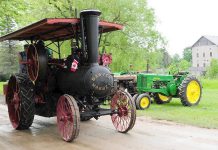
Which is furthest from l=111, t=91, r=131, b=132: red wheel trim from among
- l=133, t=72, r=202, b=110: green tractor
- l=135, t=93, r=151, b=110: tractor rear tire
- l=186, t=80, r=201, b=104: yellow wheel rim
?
l=186, t=80, r=201, b=104: yellow wheel rim

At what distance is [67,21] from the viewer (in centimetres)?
716

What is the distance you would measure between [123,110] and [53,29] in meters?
2.29

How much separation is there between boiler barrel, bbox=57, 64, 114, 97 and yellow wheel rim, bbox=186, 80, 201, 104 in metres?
5.74

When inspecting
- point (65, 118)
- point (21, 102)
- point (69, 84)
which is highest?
point (69, 84)

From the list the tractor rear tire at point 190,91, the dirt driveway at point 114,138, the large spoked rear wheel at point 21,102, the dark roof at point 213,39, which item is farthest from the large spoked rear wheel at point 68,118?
the dark roof at point 213,39

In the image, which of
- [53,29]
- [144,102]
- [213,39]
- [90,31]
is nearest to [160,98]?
[144,102]

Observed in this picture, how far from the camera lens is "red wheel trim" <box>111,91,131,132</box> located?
7.76 meters

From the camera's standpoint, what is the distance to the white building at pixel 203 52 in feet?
283

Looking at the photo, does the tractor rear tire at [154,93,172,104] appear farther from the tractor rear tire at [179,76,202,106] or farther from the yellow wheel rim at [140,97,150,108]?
the yellow wheel rim at [140,97,150,108]

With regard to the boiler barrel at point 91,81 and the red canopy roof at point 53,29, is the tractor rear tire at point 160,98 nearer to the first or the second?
the red canopy roof at point 53,29

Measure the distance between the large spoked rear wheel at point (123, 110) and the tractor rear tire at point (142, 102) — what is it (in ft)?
12.3

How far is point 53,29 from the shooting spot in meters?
8.17

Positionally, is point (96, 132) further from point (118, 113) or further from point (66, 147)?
point (66, 147)

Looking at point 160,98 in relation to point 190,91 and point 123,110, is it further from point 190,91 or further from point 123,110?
point 123,110
